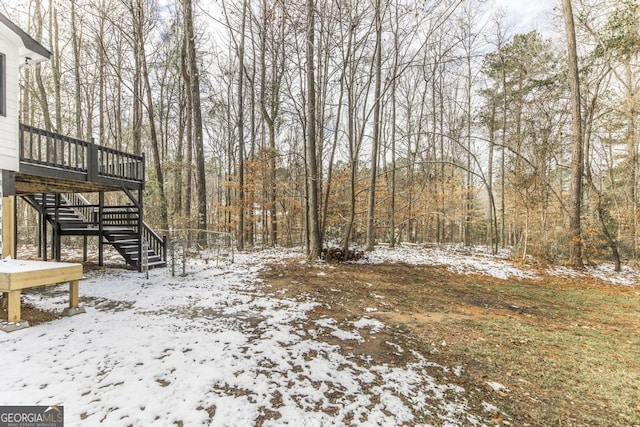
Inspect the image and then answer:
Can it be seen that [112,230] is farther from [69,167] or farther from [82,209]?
[82,209]

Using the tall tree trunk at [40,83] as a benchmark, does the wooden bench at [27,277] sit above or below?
below

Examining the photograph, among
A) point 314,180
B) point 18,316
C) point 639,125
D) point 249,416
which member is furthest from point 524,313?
point 639,125

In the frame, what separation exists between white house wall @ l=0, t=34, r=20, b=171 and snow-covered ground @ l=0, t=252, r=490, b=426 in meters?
3.04

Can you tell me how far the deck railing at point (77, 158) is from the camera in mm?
5926

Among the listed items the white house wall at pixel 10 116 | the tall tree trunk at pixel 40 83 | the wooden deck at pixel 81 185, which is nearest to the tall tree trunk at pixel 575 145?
the wooden deck at pixel 81 185

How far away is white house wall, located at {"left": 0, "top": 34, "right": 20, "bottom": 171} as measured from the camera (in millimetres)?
5496

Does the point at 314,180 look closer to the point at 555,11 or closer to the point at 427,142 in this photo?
the point at 555,11

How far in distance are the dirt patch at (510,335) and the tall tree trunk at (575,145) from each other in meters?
2.15

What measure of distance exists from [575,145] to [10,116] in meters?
15.4

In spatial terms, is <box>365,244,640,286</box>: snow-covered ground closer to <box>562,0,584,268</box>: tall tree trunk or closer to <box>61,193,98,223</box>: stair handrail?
<box>562,0,584,268</box>: tall tree trunk

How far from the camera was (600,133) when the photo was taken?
11.6 meters

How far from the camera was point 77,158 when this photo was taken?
264 inches

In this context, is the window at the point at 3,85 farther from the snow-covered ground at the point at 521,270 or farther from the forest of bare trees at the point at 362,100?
the snow-covered ground at the point at 521,270

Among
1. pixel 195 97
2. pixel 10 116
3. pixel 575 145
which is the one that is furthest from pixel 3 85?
pixel 575 145
